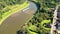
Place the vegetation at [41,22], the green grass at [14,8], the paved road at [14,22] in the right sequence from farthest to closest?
the green grass at [14,8], the paved road at [14,22], the vegetation at [41,22]

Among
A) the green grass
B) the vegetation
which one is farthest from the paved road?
the vegetation

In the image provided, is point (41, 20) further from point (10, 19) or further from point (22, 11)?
point (22, 11)

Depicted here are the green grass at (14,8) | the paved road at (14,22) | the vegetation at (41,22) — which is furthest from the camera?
the green grass at (14,8)

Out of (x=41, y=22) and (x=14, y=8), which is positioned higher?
(x=41, y=22)

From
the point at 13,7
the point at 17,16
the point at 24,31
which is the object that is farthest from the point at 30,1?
the point at 24,31

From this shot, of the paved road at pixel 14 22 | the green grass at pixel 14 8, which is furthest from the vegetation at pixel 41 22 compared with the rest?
the green grass at pixel 14 8

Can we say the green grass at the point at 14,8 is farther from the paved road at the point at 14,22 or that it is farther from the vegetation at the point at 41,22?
the vegetation at the point at 41,22

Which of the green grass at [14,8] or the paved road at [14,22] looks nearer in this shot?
the paved road at [14,22]

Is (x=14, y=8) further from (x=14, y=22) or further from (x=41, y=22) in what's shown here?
(x=41, y=22)

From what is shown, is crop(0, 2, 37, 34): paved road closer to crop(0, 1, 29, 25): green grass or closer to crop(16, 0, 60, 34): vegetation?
crop(0, 1, 29, 25): green grass

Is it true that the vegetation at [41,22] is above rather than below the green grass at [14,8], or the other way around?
→ above

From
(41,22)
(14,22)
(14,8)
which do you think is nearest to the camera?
(41,22)

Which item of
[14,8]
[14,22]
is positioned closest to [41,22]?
[14,22]
